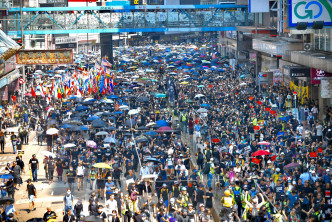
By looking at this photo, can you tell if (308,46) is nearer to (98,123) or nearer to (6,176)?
(98,123)

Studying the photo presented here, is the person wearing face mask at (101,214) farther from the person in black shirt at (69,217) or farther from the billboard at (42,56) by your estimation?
the billboard at (42,56)

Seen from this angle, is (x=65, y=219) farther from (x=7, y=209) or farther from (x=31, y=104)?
(x=31, y=104)

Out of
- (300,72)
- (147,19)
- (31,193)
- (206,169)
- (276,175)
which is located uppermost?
(147,19)

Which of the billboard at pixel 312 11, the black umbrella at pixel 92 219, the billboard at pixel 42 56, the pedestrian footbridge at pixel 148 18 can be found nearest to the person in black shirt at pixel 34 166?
the black umbrella at pixel 92 219

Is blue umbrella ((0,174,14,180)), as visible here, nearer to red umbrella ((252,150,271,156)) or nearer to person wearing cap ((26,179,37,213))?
person wearing cap ((26,179,37,213))

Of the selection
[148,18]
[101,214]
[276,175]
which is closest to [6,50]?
[276,175]

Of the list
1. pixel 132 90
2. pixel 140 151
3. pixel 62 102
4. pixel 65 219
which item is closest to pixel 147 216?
pixel 65 219
